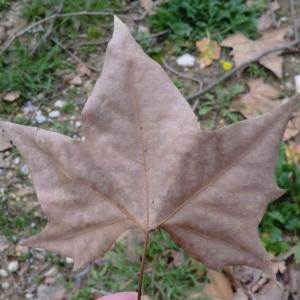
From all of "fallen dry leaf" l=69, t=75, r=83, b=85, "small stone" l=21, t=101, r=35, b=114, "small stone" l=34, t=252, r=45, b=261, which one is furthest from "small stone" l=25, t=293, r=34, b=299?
"fallen dry leaf" l=69, t=75, r=83, b=85

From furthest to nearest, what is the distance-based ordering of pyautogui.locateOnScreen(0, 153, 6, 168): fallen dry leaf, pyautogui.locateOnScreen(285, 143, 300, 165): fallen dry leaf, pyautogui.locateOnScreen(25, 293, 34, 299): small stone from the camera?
pyautogui.locateOnScreen(0, 153, 6, 168): fallen dry leaf
pyautogui.locateOnScreen(285, 143, 300, 165): fallen dry leaf
pyautogui.locateOnScreen(25, 293, 34, 299): small stone

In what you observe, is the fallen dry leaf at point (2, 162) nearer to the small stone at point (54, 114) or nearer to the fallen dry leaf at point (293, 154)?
the small stone at point (54, 114)

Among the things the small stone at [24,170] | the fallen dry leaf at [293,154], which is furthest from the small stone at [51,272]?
the fallen dry leaf at [293,154]

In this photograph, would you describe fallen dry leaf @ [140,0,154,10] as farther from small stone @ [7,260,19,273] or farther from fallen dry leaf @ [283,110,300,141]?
small stone @ [7,260,19,273]

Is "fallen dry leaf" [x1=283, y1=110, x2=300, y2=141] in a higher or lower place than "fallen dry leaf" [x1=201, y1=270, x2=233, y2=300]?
higher

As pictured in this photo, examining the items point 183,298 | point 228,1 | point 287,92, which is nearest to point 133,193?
point 183,298

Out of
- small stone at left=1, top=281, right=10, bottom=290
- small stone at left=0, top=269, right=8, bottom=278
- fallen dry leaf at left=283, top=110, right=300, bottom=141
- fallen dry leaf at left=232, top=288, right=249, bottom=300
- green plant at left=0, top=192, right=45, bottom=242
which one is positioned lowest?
small stone at left=1, top=281, right=10, bottom=290

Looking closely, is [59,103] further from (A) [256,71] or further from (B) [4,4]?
(A) [256,71]

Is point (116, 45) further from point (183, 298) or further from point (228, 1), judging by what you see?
point (228, 1)

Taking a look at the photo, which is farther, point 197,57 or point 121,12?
point 121,12
